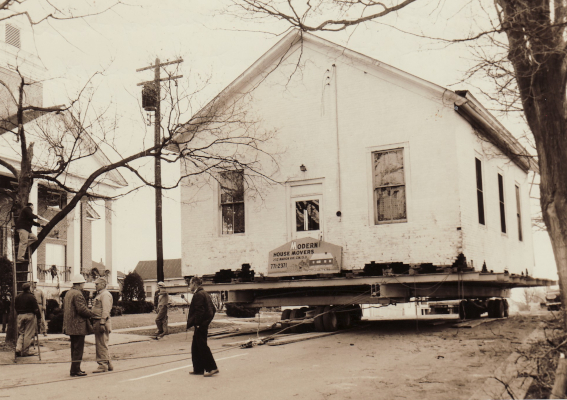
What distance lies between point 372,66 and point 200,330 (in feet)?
31.8

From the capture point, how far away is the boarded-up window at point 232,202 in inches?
719

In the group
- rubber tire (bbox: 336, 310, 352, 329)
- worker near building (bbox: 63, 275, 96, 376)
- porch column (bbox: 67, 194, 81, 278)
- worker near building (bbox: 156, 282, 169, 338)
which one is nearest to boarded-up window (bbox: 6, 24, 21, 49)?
porch column (bbox: 67, 194, 81, 278)

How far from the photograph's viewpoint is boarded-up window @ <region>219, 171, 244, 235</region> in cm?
1825

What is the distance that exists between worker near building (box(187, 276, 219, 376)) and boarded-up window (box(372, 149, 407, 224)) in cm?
710

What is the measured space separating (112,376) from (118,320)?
1486cm

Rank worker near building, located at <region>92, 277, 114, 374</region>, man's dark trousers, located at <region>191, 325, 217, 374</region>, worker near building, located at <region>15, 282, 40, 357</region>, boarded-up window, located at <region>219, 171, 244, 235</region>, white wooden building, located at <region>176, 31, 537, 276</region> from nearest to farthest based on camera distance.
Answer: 1. man's dark trousers, located at <region>191, 325, 217, 374</region>
2. worker near building, located at <region>92, 277, 114, 374</region>
3. worker near building, located at <region>15, 282, 40, 357</region>
4. white wooden building, located at <region>176, 31, 537, 276</region>
5. boarded-up window, located at <region>219, 171, 244, 235</region>

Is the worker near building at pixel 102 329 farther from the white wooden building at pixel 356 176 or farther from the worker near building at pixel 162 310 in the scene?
the white wooden building at pixel 356 176

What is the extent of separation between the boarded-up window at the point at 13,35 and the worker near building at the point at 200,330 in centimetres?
2899

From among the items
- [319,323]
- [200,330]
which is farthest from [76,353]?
[319,323]

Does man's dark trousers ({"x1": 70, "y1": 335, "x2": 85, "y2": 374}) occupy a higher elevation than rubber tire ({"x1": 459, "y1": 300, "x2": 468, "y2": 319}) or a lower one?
higher

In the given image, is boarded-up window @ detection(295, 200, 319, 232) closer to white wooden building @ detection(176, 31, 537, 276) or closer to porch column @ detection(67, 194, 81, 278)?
white wooden building @ detection(176, 31, 537, 276)

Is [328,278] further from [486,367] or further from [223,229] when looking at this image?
[486,367]

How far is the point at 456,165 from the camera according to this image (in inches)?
612

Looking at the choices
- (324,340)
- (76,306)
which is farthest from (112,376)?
(324,340)
